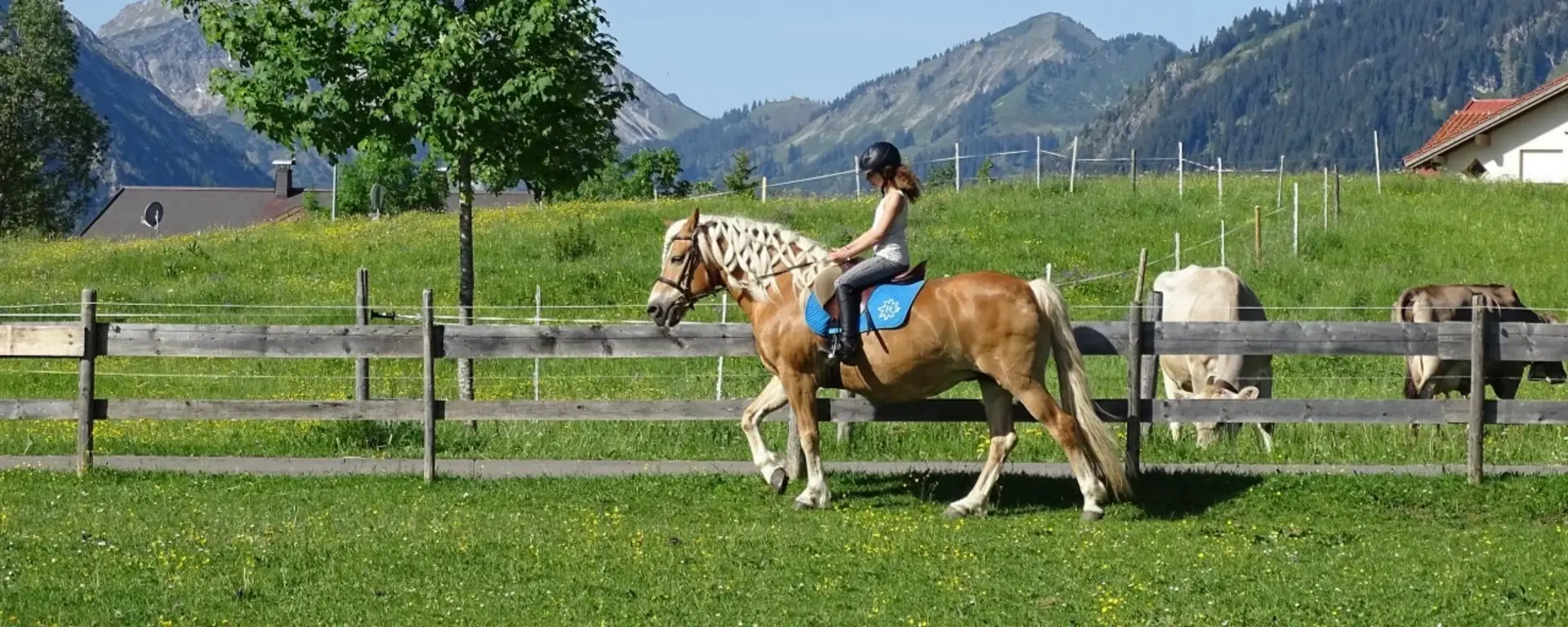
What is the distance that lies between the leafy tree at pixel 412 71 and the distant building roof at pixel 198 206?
84.7m

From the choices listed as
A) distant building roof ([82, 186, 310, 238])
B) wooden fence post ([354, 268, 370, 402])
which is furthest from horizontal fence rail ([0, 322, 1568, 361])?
distant building roof ([82, 186, 310, 238])

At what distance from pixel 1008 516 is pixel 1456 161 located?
49.5m

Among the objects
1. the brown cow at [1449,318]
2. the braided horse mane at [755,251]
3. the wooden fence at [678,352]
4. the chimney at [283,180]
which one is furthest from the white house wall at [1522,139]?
the chimney at [283,180]

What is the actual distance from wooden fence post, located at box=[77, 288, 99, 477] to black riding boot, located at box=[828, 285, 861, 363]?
21.7 ft

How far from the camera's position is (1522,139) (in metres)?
52.7

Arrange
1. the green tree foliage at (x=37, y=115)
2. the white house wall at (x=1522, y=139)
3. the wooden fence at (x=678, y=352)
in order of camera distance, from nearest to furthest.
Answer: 1. the wooden fence at (x=678, y=352)
2. the white house wall at (x=1522, y=139)
3. the green tree foliage at (x=37, y=115)

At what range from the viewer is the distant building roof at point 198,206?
339ft

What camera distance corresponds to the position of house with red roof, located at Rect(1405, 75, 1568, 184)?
169 ft

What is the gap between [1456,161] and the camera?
2219 inches

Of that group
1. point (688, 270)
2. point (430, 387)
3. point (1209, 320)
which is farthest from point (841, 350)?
point (1209, 320)

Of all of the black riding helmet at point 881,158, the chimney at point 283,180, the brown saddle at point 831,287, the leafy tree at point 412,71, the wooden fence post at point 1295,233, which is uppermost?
the chimney at point 283,180

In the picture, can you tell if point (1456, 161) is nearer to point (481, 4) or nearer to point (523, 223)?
point (523, 223)

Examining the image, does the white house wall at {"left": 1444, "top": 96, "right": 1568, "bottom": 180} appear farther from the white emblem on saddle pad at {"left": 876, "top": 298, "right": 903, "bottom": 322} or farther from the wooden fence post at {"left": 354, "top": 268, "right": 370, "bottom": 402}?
the white emblem on saddle pad at {"left": 876, "top": 298, "right": 903, "bottom": 322}

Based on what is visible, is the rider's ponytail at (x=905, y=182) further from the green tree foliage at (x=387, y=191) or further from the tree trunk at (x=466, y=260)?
the green tree foliage at (x=387, y=191)
